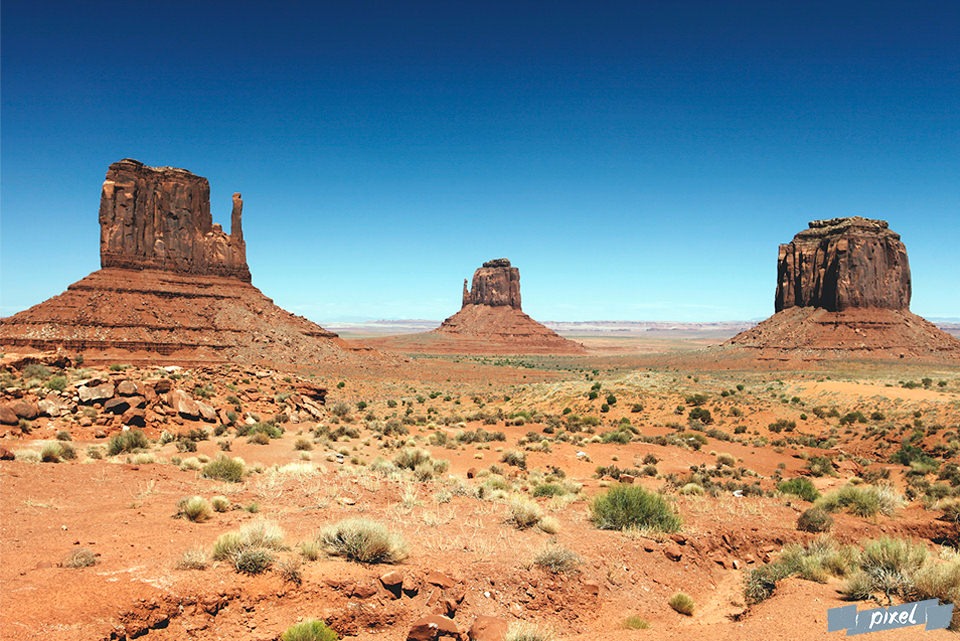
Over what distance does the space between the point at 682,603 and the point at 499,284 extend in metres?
154

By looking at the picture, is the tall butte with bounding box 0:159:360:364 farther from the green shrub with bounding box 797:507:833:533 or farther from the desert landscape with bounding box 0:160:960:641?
the green shrub with bounding box 797:507:833:533

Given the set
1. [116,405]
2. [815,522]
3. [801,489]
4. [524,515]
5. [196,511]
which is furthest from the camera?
[116,405]

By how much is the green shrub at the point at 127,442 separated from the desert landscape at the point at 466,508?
82mm

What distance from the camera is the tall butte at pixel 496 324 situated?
141m

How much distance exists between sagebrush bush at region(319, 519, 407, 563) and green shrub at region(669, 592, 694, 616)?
164 inches

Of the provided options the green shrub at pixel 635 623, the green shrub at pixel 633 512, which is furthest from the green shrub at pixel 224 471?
the green shrub at pixel 635 623

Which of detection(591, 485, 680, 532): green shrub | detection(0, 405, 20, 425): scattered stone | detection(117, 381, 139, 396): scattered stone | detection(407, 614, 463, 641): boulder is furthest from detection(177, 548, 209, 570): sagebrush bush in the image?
detection(117, 381, 139, 396): scattered stone

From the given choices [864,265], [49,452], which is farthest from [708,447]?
[864,265]

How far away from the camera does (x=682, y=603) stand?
857 centimetres

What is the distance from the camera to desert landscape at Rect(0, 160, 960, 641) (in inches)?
278

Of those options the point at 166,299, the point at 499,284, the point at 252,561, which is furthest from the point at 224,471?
the point at 499,284

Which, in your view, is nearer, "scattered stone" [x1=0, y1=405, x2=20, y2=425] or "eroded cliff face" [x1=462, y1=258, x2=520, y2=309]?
"scattered stone" [x1=0, y1=405, x2=20, y2=425]

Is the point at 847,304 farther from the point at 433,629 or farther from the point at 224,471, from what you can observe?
the point at 433,629

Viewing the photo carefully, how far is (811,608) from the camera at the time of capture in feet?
24.6
